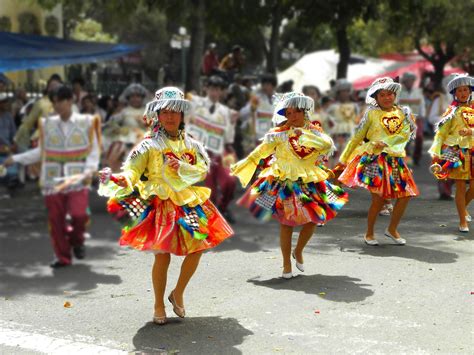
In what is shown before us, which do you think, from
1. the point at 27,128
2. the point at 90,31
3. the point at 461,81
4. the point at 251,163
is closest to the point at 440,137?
the point at 461,81

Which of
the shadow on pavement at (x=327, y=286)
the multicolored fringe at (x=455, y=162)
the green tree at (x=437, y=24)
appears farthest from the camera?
the green tree at (x=437, y=24)

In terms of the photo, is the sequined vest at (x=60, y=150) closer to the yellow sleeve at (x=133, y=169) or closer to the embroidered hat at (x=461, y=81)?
the yellow sleeve at (x=133, y=169)

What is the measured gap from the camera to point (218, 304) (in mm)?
6645

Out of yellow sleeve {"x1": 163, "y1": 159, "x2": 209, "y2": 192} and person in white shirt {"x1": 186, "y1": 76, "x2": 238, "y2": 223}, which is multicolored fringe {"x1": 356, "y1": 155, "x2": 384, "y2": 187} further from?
yellow sleeve {"x1": 163, "y1": 159, "x2": 209, "y2": 192}

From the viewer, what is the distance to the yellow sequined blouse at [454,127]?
8.76 meters

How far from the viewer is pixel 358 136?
8.40 meters

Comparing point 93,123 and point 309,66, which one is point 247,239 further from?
point 309,66

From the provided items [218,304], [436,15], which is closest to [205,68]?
[436,15]

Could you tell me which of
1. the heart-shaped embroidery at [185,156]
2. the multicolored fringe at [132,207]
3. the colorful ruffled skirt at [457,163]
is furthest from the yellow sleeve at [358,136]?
the multicolored fringe at [132,207]

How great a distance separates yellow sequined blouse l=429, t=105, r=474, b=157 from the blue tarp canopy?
722cm

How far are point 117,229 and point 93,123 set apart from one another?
135cm

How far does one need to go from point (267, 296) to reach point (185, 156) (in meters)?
1.37

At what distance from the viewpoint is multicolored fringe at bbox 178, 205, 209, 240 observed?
233 inches

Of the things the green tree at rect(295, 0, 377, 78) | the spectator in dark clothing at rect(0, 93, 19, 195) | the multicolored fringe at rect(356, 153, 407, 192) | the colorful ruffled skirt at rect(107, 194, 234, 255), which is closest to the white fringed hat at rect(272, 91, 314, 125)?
the multicolored fringe at rect(356, 153, 407, 192)
